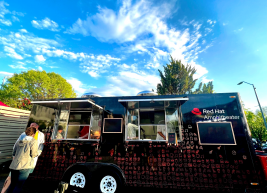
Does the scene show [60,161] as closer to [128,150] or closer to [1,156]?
[128,150]

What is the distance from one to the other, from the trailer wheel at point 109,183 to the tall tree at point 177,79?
20.7 m

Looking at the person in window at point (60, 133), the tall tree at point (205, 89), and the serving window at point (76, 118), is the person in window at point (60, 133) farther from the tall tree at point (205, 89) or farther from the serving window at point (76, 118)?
the tall tree at point (205, 89)

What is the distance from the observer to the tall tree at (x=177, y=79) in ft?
74.8

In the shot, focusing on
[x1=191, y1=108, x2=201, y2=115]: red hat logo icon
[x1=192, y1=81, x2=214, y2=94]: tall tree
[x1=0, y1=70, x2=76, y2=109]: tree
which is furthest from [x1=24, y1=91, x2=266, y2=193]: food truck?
[x1=192, y1=81, x2=214, y2=94]: tall tree

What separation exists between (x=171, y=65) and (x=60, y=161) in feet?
80.2

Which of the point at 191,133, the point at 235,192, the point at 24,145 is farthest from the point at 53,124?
the point at 235,192

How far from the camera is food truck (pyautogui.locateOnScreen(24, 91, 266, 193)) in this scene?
12.1ft

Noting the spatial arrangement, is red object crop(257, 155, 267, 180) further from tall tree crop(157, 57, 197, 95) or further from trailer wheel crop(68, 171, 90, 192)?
tall tree crop(157, 57, 197, 95)

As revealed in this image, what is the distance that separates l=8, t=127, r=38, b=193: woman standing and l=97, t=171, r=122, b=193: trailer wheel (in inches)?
82.0

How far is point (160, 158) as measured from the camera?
3.95m

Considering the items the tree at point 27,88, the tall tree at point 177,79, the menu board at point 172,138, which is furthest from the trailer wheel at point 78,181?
the tall tree at point 177,79

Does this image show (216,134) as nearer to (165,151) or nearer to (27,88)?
(165,151)

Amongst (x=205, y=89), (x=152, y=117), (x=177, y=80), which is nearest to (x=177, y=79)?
(x=177, y=80)

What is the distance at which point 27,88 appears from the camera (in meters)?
18.0
